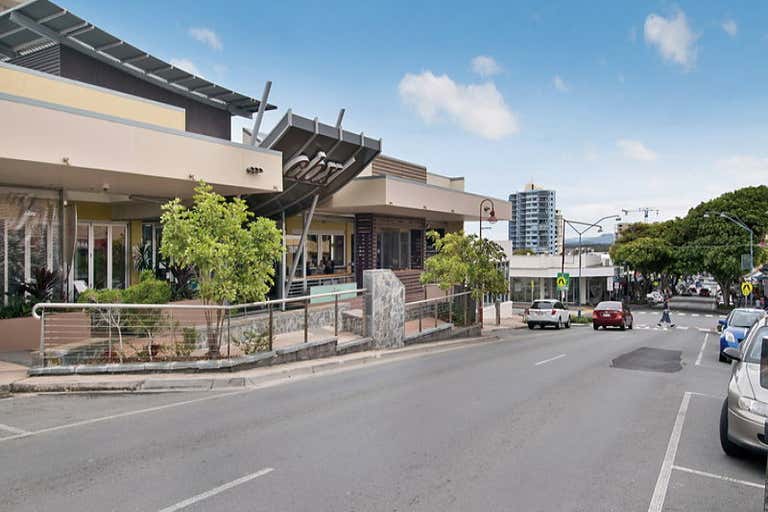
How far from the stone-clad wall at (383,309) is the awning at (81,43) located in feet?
47.1

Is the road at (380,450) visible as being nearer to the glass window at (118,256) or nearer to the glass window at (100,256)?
the glass window at (100,256)

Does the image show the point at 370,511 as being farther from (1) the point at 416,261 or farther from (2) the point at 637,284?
(2) the point at 637,284

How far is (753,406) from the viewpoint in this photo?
6672mm

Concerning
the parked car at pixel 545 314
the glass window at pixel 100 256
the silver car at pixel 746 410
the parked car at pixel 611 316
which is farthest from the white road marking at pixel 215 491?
the parked car at pixel 611 316

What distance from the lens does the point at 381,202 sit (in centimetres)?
2359

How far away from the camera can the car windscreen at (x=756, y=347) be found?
7.67 metres

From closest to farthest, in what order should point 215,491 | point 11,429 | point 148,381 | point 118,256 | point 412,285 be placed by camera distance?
point 215,491, point 11,429, point 148,381, point 118,256, point 412,285

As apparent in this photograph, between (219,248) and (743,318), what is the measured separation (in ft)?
57.0

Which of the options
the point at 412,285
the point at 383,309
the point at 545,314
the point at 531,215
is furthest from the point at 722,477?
the point at 531,215

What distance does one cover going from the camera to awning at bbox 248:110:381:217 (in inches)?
743

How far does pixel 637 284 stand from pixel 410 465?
76.4m

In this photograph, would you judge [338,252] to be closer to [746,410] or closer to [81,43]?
[81,43]

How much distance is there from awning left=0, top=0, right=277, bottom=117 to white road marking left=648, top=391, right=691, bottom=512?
22142mm

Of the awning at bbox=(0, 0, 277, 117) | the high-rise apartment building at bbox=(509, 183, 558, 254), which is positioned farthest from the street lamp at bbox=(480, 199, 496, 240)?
the high-rise apartment building at bbox=(509, 183, 558, 254)
